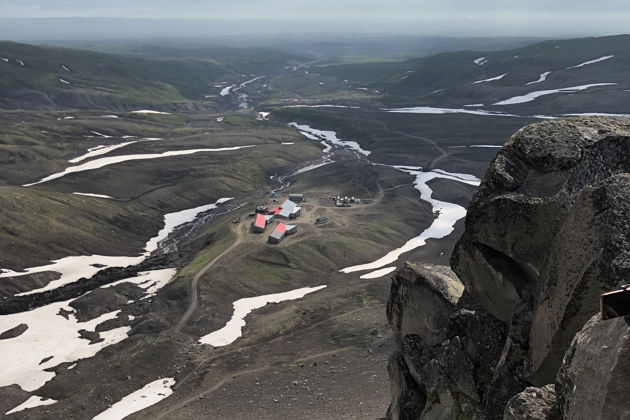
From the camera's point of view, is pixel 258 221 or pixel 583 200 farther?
pixel 258 221

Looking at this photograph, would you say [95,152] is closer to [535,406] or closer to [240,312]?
[240,312]

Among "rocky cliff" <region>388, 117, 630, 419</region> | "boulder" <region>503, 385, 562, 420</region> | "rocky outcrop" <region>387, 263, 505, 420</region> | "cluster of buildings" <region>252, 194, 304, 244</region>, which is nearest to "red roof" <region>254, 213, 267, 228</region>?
"cluster of buildings" <region>252, 194, 304, 244</region>

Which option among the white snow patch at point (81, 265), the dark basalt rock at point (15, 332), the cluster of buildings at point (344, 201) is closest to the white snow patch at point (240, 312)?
the dark basalt rock at point (15, 332)

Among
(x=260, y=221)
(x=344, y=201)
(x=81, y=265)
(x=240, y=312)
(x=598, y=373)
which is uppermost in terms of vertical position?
(x=598, y=373)

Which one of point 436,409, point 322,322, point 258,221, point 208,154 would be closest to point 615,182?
point 436,409

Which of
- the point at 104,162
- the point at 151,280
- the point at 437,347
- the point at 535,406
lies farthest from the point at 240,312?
the point at 104,162

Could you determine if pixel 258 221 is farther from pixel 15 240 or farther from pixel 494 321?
pixel 494 321

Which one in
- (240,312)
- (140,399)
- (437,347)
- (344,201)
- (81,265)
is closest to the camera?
(437,347)

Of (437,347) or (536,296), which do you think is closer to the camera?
(536,296)
